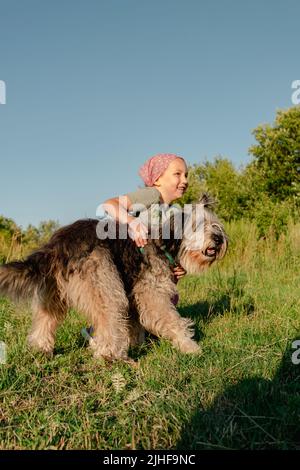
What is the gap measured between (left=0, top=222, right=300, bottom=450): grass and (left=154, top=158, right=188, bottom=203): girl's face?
1.73m

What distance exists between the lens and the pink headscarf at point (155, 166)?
5.70 m

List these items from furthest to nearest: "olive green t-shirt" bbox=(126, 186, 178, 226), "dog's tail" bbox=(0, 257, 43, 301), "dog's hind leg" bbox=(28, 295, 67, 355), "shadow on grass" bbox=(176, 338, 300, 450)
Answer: "olive green t-shirt" bbox=(126, 186, 178, 226) → "dog's hind leg" bbox=(28, 295, 67, 355) → "dog's tail" bbox=(0, 257, 43, 301) → "shadow on grass" bbox=(176, 338, 300, 450)

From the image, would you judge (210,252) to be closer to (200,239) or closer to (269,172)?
(200,239)

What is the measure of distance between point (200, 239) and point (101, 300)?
165 centimetres

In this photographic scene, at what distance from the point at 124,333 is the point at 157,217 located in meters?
1.51

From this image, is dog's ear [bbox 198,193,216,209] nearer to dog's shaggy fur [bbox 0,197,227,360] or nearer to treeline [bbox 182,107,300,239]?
dog's shaggy fur [bbox 0,197,227,360]

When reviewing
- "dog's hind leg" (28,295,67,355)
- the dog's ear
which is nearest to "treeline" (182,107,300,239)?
the dog's ear

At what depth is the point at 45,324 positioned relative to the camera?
473 centimetres

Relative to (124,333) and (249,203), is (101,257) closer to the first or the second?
(124,333)

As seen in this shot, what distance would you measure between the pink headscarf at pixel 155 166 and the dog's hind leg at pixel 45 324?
→ 1981mm

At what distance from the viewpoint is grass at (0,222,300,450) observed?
2.86m

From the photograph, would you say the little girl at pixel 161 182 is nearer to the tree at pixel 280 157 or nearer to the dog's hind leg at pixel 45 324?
the dog's hind leg at pixel 45 324
